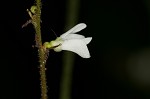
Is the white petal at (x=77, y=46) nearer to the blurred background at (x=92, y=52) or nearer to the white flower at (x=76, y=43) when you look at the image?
the white flower at (x=76, y=43)

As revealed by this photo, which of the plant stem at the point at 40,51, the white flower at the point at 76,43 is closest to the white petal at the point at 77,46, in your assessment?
the white flower at the point at 76,43

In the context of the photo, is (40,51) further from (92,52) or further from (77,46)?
(92,52)

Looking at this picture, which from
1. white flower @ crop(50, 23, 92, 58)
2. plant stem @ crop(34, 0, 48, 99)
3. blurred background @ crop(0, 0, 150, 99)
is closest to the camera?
plant stem @ crop(34, 0, 48, 99)

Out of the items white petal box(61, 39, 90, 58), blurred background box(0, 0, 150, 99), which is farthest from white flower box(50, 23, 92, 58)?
blurred background box(0, 0, 150, 99)

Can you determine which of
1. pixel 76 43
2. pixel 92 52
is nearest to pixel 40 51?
pixel 76 43

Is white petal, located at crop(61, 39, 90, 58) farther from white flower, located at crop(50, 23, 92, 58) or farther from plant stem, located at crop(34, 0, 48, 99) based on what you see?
plant stem, located at crop(34, 0, 48, 99)

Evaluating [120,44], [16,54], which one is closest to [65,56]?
[16,54]

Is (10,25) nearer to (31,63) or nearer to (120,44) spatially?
(31,63)

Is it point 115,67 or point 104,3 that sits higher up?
point 104,3
